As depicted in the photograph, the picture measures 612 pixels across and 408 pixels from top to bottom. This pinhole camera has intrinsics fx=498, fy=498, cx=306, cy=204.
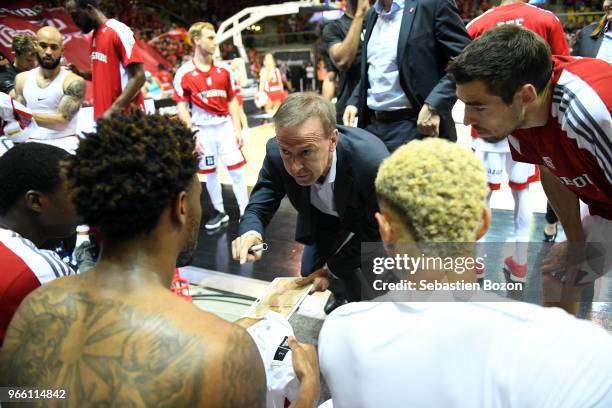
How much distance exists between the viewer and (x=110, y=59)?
4043 millimetres

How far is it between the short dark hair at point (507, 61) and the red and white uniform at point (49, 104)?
11.2 feet

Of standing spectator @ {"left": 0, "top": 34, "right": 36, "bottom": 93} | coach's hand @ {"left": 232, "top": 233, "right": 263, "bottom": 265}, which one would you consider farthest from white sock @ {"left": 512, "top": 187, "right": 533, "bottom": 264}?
standing spectator @ {"left": 0, "top": 34, "right": 36, "bottom": 93}

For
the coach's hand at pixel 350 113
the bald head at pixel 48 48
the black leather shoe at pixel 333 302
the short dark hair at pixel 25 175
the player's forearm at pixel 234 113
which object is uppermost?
the bald head at pixel 48 48

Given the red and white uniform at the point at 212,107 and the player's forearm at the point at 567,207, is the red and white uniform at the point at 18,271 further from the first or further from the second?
the red and white uniform at the point at 212,107

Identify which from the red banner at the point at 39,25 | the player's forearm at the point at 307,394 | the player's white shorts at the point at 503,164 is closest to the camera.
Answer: the player's forearm at the point at 307,394

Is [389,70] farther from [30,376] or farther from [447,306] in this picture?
[30,376]

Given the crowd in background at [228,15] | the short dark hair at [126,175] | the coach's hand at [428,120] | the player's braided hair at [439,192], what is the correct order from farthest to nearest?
1. the crowd in background at [228,15]
2. the coach's hand at [428,120]
3. the short dark hair at [126,175]
4. the player's braided hair at [439,192]

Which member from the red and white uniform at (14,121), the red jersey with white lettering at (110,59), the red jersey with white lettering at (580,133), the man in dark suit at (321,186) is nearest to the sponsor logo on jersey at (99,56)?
the red jersey with white lettering at (110,59)

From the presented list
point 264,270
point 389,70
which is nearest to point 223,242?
point 264,270

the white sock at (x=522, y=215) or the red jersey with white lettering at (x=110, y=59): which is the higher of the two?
the red jersey with white lettering at (x=110, y=59)

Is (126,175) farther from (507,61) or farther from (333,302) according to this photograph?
(333,302)

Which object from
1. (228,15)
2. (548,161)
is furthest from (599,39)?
(228,15)

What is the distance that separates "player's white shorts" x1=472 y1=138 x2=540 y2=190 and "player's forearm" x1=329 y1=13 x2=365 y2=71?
4.02 feet

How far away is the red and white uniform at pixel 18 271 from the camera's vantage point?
5.17 feet
